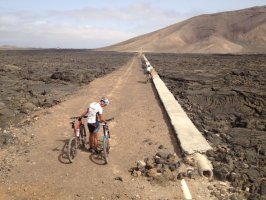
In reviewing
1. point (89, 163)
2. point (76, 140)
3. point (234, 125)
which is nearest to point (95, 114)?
point (76, 140)

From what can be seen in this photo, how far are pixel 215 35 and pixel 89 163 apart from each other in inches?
4887

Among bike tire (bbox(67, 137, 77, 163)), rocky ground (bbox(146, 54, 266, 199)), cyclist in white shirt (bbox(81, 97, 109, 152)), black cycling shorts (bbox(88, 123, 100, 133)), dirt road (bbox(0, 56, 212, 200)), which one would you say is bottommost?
rocky ground (bbox(146, 54, 266, 199))

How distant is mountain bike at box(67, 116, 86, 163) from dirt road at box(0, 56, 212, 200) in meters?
0.20

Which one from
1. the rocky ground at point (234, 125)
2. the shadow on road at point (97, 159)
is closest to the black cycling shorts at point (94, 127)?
the shadow on road at point (97, 159)

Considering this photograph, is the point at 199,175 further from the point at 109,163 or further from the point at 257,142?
the point at 257,142

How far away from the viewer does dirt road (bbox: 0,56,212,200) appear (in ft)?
26.6

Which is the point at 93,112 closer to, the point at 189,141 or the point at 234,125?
the point at 189,141

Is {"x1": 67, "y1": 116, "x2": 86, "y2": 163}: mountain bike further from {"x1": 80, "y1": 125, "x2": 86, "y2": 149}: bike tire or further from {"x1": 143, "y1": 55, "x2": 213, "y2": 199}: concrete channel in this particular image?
{"x1": 143, "y1": 55, "x2": 213, "y2": 199}: concrete channel

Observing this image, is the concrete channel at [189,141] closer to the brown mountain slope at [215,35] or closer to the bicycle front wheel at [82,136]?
the bicycle front wheel at [82,136]

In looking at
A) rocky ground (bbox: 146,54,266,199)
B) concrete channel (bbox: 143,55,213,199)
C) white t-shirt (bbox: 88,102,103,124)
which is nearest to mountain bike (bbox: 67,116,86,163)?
white t-shirt (bbox: 88,102,103,124)

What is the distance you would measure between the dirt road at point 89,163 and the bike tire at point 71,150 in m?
0.14

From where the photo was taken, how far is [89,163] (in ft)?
31.1

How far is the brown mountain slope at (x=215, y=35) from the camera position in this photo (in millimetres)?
110688

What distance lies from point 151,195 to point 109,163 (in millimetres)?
1829
